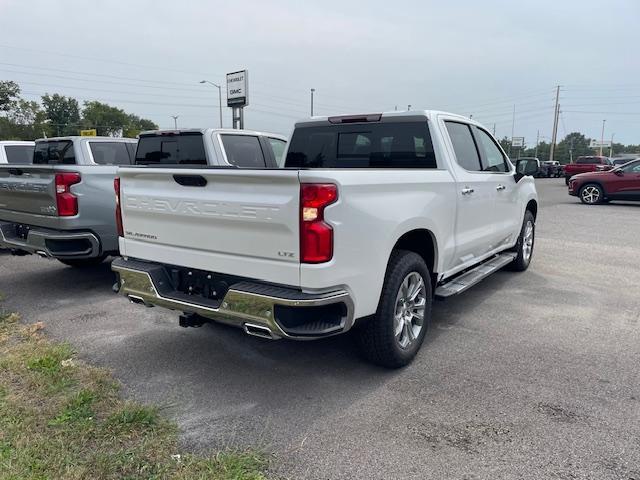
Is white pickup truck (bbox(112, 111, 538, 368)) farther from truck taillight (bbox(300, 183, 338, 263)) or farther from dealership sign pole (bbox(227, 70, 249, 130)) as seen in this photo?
dealership sign pole (bbox(227, 70, 249, 130))

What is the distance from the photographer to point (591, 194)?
16969 mm

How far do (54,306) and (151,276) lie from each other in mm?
2515

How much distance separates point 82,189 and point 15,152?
16.8 ft

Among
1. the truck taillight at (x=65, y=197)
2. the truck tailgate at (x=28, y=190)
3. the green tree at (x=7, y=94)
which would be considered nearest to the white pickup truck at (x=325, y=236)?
the truck taillight at (x=65, y=197)

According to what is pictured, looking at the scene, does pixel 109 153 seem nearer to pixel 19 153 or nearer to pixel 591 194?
pixel 19 153

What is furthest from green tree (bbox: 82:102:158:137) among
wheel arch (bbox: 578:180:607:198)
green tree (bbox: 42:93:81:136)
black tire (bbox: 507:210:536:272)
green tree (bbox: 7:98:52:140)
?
Result: black tire (bbox: 507:210:536:272)

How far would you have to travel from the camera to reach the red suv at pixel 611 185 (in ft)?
53.2

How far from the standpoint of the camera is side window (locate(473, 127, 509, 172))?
5537mm

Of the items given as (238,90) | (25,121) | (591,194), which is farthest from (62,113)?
(591,194)

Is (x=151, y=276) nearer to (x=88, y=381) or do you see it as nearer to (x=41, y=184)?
(x=88, y=381)

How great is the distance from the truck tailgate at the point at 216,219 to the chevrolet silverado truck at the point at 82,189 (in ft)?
6.87

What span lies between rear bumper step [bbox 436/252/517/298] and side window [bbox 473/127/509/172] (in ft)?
3.48

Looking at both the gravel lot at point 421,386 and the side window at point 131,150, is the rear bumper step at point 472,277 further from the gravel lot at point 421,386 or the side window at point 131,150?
the side window at point 131,150

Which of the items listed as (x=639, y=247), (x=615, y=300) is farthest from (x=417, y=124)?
(x=639, y=247)
